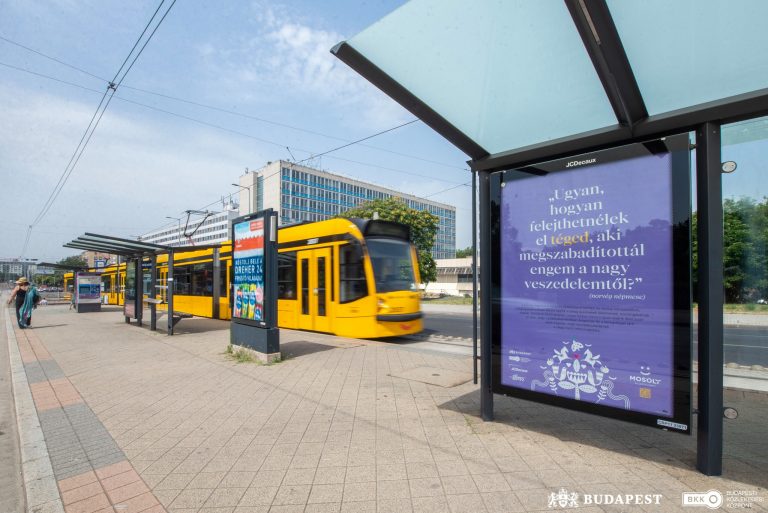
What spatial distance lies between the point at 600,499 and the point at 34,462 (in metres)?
4.66

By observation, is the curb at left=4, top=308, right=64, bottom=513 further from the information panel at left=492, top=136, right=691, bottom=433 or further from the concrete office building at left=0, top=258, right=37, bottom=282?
the concrete office building at left=0, top=258, right=37, bottom=282

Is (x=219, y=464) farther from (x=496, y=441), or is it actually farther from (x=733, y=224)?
(x=733, y=224)

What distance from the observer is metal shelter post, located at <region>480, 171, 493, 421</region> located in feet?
14.2

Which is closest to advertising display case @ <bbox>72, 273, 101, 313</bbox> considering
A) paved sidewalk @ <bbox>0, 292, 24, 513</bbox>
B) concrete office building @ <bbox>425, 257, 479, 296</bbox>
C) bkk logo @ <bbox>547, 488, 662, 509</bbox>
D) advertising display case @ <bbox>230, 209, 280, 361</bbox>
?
paved sidewalk @ <bbox>0, 292, 24, 513</bbox>

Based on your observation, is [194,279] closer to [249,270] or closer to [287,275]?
[287,275]

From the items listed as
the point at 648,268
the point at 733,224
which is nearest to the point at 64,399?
the point at 648,268

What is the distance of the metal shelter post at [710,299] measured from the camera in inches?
118

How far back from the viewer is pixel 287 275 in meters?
11.9

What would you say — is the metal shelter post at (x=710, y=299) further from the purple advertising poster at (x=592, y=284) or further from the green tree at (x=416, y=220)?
the green tree at (x=416, y=220)

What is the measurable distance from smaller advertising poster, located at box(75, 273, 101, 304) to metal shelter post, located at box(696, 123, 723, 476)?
86.5 ft

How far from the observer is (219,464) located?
3.45m

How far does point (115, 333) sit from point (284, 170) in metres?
71.2

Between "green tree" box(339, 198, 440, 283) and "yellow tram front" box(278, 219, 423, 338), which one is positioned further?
"green tree" box(339, 198, 440, 283)

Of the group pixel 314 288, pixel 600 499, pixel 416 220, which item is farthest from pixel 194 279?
pixel 416 220
